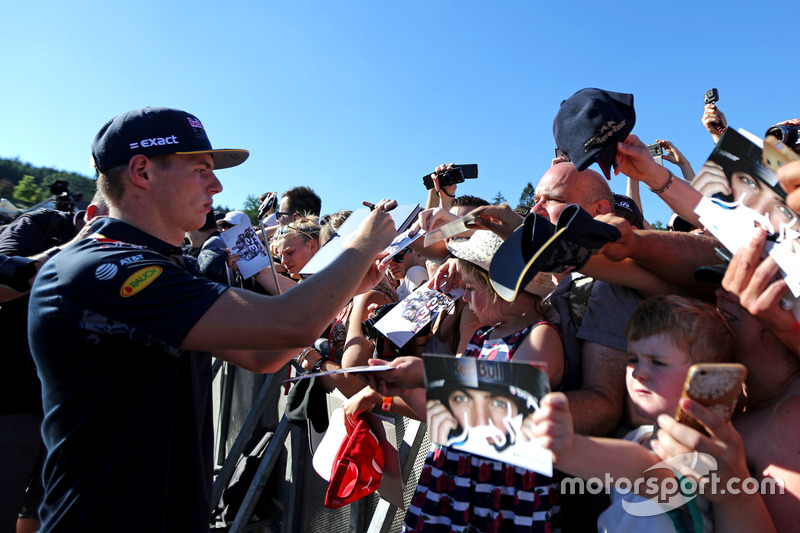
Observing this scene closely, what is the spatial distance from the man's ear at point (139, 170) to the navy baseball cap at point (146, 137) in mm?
18

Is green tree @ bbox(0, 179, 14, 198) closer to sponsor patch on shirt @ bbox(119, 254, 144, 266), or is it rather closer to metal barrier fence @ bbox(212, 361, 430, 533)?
metal barrier fence @ bbox(212, 361, 430, 533)

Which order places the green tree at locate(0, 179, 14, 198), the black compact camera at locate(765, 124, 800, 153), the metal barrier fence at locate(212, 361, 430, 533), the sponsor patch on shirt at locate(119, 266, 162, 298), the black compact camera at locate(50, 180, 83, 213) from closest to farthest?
1. the sponsor patch on shirt at locate(119, 266, 162, 298)
2. the black compact camera at locate(765, 124, 800, 153)
3. the metal barrier fence at locate(212, 361, 430, 533)
4. the black compact camera at locate(50, 180, 83, 213)
5. the green tree at locate(0, 179, 14, 198)

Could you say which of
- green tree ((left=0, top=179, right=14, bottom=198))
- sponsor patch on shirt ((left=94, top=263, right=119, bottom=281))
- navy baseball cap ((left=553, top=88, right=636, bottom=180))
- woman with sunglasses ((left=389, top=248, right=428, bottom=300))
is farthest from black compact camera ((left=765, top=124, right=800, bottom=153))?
green tree ((left=0, top=179, right=14, bottom=198))

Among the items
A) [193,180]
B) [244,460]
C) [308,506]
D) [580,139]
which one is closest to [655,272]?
[580,139]

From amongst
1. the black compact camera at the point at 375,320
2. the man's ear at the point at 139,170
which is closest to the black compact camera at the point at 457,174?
the black compact camera at the point at 375,320

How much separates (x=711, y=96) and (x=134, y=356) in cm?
369

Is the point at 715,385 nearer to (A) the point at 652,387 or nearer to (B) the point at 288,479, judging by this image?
(A) the point at 652,387

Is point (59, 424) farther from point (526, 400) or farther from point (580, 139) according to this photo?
point (580, 139)

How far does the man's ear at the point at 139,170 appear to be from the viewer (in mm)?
1938

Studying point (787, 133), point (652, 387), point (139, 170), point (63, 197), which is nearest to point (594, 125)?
point (652, 387)

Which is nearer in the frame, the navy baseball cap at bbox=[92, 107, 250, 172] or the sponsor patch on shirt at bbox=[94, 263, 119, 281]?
the sponsor patch on shirt at bbox=[94, 263, 119, 281]

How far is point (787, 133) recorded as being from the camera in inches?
92.9

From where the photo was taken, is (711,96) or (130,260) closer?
(130,260)

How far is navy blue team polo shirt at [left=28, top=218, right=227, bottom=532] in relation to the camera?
1584mm
